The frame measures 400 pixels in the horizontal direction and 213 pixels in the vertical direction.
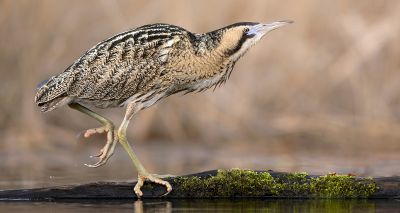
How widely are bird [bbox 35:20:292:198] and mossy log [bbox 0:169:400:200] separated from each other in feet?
Result: 2.10

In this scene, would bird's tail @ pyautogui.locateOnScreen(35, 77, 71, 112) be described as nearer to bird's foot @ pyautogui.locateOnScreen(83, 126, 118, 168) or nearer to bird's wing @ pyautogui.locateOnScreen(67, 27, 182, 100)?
bird's wing @ pyautogui.locateOnScreen(67, 27, 182, 100)

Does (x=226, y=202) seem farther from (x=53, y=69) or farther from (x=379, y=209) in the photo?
(x=53, y=69)

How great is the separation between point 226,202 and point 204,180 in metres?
0.26

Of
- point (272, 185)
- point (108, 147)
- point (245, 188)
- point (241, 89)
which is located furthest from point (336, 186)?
point (241, 89)

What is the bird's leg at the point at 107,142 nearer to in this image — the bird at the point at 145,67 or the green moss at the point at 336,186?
the bird at the point at 145,67

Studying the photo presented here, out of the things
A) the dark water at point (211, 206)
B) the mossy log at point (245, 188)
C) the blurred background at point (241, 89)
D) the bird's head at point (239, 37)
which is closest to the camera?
the dark water at point (211, 206)

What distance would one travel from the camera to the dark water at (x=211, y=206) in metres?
7.55

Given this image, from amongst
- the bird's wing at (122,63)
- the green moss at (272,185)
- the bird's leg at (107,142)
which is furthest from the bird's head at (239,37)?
the green moss at (272,185)

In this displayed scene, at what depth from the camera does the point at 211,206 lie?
7785 millimetres

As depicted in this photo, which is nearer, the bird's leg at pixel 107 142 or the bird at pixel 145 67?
the bird at pixel 145 67

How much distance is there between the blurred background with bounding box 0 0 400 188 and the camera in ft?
44.1

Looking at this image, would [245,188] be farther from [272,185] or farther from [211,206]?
[211,206]

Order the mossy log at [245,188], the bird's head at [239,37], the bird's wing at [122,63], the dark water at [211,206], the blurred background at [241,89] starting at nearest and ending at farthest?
the dark water at [211,206] → the mossy log at [245,188] → the bird's wing at [122,63] → the bird's head at [239,37] → the blurred background at [241,89]

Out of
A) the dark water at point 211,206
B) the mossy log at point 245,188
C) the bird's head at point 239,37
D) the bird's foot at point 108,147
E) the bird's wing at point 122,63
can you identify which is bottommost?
the dark water at point 211,206
